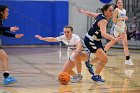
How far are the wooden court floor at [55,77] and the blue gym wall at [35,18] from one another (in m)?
4.95

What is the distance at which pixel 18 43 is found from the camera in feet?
63.5

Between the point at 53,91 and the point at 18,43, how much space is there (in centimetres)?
1135

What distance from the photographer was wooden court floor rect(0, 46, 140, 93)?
8.48 meters

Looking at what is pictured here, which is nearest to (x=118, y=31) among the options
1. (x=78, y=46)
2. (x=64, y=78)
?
(x=78, y=46)

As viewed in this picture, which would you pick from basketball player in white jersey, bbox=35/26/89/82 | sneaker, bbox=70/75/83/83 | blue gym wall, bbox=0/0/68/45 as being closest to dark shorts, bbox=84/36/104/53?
basketball player in white jersey, bbox=35/26/89/82

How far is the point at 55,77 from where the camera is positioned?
1005 centimetres

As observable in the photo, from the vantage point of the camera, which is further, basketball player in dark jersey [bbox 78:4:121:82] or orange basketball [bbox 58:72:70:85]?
basketball player in dark jersey [bbox 78:4:121:82]

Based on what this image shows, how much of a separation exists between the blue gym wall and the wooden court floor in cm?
495

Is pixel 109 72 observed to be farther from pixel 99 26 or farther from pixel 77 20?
pixel 77 20

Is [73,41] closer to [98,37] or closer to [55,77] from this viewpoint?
[98,37]

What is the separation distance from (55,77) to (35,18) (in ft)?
32.4

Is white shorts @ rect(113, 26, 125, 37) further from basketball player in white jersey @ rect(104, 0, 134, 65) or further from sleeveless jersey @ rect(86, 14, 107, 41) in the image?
sleeveless jersey @ rect(86, 14, 107, 41)

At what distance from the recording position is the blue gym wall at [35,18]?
758 inches

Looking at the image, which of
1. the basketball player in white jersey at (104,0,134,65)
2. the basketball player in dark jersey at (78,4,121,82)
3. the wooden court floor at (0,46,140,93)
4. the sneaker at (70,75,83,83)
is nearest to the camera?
the wooden court floor at (0,46,140,93)
